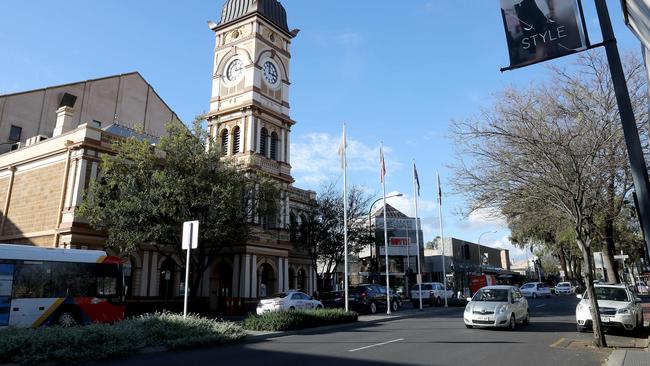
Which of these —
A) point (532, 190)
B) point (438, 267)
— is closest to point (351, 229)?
point (532, 190)

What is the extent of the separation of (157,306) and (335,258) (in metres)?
15.1

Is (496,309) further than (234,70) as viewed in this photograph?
No

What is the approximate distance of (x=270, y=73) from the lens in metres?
39.2

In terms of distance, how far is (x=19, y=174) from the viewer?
30406 mm

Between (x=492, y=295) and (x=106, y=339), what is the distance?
13.8 metres

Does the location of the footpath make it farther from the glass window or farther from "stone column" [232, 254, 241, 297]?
"stone column" [232, 254, 241, 297]

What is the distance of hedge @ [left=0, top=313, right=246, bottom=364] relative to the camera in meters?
10.6

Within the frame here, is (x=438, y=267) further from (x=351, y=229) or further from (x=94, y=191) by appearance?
(x=94, y=191)

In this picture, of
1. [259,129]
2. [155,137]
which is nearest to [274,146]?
[259,129]

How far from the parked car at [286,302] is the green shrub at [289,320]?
3505 millimetres

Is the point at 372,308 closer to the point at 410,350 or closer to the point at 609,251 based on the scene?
the point at 609,251

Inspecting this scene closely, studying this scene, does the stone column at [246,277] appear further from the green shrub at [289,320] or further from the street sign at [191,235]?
the street sign at [191,235]

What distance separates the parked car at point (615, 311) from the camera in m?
15.2

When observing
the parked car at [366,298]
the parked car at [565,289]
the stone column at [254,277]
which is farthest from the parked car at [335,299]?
the parked car at [565,289]
